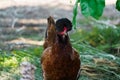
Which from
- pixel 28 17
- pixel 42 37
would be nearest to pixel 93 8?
pixel 42 37

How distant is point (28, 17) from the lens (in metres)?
8.36

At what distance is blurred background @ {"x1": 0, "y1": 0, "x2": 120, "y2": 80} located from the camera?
5152mm

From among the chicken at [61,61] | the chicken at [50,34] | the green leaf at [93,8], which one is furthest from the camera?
the chicken at [50,34]

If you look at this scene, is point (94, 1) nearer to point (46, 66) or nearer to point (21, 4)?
point (46, 66)

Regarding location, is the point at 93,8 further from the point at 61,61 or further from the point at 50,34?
the point at 50,34

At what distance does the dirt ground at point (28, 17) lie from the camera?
700cm

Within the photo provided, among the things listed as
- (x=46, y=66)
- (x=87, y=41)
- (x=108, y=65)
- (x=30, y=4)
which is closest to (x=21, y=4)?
(x=30, y=4)

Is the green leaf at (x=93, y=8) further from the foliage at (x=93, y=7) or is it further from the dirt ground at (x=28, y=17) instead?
the dirt ground at (x=28, y=17)

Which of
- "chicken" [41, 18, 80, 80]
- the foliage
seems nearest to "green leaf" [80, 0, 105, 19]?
the foliage

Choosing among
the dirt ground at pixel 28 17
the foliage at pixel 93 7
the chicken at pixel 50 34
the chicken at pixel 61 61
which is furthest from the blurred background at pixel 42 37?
the foliage at pixel 93 7

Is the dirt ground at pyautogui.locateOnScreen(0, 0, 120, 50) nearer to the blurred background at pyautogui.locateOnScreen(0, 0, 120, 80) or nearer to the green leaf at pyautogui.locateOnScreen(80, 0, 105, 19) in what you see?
the blurred background at pyautogui.locateOnScreen(0, 0, 120, 80)

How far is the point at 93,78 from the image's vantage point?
508cm

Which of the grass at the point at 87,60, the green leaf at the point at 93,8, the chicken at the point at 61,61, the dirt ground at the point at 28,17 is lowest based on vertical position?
the dirt ground at the point at 28,17

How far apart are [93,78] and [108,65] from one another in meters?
0.38
